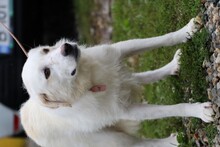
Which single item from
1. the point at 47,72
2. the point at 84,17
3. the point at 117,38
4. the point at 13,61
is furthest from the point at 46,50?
the point at 84,17

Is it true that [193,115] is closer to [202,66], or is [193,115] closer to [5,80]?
[202,66]

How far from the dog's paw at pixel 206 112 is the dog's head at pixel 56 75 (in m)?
1.21

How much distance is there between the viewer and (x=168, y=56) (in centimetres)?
624

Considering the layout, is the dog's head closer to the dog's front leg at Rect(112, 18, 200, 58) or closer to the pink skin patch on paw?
the pink skin patch on paw

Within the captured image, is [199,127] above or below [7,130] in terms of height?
above

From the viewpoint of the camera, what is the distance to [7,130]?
8.88 meters

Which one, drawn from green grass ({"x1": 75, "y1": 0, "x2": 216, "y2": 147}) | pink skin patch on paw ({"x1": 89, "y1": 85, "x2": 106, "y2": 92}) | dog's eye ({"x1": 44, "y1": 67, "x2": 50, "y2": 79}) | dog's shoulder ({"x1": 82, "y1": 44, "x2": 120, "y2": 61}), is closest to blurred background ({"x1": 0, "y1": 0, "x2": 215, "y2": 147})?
green grass ({"x1": 75, "y1": 0, "x2": 216, "y2": 147})

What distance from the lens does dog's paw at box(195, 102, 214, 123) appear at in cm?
478

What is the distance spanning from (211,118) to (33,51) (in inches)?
71.0

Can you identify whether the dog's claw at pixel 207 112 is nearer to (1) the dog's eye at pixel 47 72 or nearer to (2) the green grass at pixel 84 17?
(1) the dog's eye at pixel 47 72

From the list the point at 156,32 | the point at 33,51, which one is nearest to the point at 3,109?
the point at 156,32

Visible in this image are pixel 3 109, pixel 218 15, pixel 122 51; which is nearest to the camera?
pixel 218 15

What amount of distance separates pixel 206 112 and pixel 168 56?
156 centimetres

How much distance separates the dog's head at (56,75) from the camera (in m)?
4.70
